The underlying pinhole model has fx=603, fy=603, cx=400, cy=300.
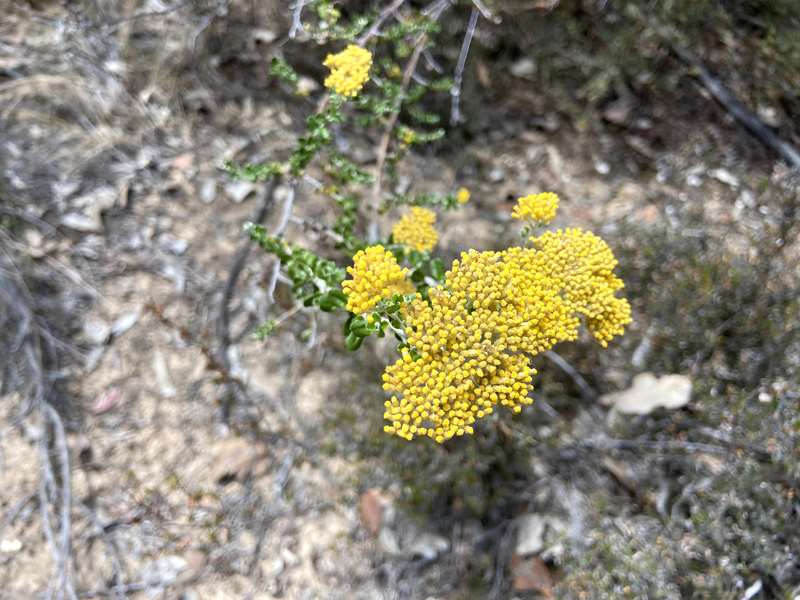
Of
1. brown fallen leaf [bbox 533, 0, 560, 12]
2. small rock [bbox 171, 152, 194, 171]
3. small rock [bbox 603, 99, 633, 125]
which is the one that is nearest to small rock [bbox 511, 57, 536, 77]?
brown fallen leaf [bbox 533, 0, 560, 12]

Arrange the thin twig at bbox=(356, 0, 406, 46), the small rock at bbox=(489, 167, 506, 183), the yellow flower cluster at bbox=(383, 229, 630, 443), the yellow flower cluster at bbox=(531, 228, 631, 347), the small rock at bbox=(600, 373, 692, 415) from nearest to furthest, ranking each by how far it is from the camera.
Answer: the yellow flower cluster at bbox=(383, 229, 630, 443) < the yellow flower cluster at bbox=(531, 228, 631, 347) < the thin twig at bbox=(356, 0, 406, 46) < the small rock at bbox=(600, 373, 692, 415) < the small rock at bbox=(489, 167, 506, 183)

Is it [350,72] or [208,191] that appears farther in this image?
[208,191]

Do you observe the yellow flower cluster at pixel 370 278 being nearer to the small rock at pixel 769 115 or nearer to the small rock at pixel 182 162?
the small rock at pixel 182 162

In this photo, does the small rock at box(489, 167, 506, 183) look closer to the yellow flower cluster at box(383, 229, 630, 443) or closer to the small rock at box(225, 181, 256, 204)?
the small rock at box(225, 181, 256, 204)

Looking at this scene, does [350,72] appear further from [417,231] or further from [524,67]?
[524,67]

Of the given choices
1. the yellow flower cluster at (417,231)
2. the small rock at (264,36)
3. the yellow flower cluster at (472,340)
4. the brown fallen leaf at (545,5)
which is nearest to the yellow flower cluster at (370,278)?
the yellow flower cluster at (472,340)

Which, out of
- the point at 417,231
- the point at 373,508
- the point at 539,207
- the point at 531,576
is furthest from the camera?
the point at 373,508

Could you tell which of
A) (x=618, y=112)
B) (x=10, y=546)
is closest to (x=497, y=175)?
(x=618, y=112)
